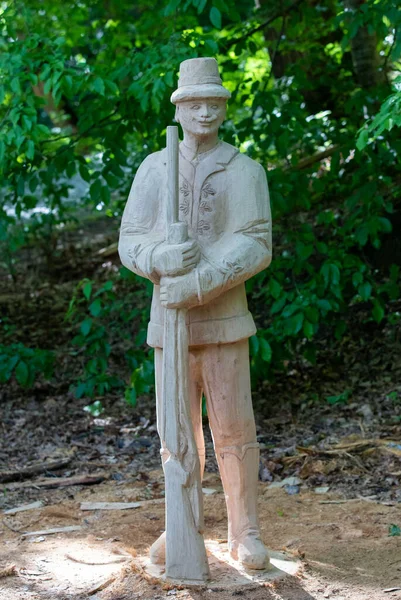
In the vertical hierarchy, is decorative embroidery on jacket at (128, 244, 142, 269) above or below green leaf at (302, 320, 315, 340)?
above

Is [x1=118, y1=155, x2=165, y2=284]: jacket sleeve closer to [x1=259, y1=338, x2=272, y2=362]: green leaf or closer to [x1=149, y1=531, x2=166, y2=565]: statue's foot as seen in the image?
[x1=149, y1=531, x2=166, y2=565]: statue's foot

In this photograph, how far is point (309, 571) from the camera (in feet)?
14.9

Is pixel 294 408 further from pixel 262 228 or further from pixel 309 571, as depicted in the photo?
pixel 262 228

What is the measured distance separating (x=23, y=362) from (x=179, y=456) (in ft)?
10.6

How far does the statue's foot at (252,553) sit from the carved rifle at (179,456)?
254mm

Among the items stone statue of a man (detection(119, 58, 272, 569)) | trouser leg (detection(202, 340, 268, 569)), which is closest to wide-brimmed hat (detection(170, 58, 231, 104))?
stone statue of a man (detection(119, 58, 272, 569))

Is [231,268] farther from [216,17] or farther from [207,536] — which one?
[216,17]

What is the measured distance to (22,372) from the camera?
7.12 metres

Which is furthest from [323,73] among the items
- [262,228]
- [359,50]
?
[262,228]

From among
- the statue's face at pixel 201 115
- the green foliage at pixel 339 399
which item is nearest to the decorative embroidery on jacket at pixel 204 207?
the statue's face at pixel 201 115

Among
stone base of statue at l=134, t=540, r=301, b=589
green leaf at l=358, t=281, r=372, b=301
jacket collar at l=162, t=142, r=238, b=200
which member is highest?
jacket collar at l=162, t=142, r=238, b=200

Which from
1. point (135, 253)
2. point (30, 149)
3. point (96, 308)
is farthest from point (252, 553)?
point (30, 149)

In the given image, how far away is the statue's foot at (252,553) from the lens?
14.5 ft

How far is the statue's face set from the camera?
426cm
